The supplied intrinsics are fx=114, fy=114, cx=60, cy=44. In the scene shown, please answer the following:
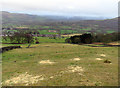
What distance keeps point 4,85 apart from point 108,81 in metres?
13.8

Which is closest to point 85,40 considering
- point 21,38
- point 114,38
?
point 114,38

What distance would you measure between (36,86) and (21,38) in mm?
90888

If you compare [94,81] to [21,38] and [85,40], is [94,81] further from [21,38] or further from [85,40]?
[21,38]

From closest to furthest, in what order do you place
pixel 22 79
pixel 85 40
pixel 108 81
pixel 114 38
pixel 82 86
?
pixel 82 86 → pixel 108 81 → pixel 22 79 → pixel 85 40 → pixel 114 38

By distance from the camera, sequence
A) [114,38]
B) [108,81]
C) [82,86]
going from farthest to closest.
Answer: [114,38] < [108,81] < [82,86]

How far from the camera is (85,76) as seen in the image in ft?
55.4

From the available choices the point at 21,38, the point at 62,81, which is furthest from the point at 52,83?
the point at 21,38

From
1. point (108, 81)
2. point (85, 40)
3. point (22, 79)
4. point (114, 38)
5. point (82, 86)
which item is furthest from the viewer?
point (114, 38)

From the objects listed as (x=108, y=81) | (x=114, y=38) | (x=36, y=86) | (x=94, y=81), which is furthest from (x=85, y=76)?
(x=114, y=38)

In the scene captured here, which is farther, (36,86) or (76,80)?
(76,80)

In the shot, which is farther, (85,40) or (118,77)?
(85,40)

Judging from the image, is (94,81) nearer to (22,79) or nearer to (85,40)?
(22,79)

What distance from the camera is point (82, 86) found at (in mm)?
13625

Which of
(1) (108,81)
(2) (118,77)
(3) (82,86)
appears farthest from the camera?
(2) (118,77)
